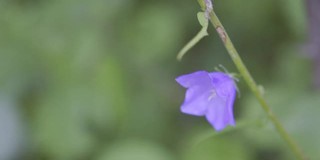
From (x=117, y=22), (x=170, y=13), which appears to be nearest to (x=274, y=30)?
(x=170, y=13)

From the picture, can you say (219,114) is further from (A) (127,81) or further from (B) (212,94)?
(A) (127,81)

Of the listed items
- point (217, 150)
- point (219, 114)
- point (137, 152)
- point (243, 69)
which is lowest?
point (217, 150)

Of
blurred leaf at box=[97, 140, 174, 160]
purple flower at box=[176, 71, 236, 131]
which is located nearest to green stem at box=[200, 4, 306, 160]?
purple flower at box=[176, 71, 236, 131]

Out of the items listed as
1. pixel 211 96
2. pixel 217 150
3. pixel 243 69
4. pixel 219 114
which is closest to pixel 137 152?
pixel 217 150

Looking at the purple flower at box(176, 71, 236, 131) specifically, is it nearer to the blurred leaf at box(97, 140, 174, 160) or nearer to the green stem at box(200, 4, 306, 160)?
the green stem at box(200, 4, 306, 160)

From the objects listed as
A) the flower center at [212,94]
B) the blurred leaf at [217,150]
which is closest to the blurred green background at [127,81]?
the blurred leaf at [217,150]

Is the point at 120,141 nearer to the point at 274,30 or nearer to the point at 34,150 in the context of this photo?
the point at 34,150
